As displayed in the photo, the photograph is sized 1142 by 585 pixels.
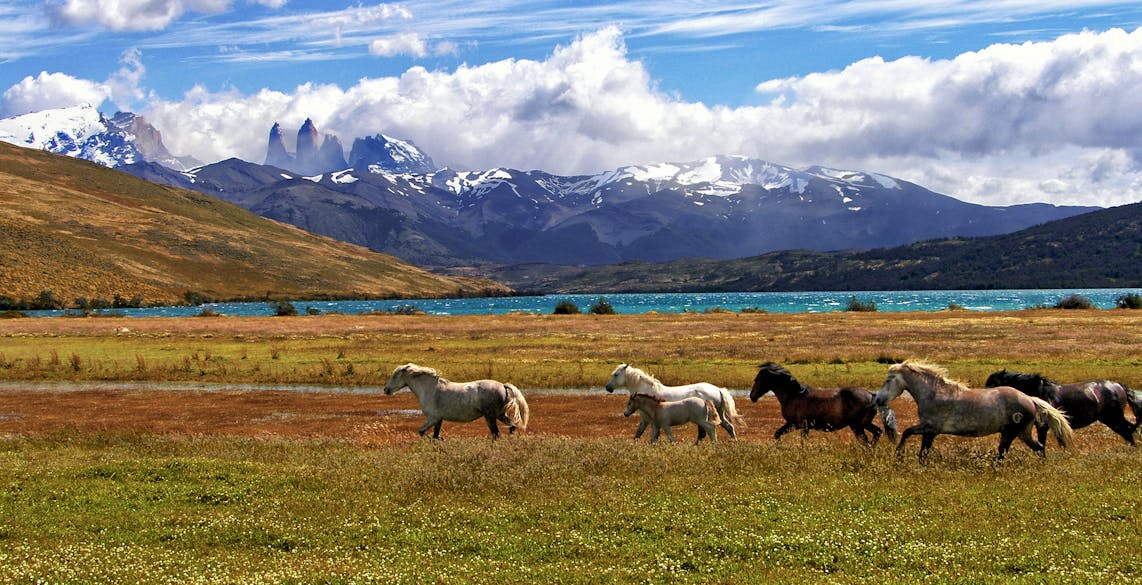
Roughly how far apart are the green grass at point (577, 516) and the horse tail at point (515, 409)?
2.94 meters

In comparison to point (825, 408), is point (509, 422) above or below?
below

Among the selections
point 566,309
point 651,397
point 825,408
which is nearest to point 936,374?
point 825,408

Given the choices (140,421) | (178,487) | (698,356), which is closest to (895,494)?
(178,487)

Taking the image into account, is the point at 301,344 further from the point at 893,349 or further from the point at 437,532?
the point at 437,532

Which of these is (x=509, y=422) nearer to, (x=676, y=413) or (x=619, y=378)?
(x=619, y=378)

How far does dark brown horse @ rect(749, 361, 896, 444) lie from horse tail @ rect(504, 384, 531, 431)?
20.9 feet

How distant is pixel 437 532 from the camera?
524 inches

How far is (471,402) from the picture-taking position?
75.6 feet

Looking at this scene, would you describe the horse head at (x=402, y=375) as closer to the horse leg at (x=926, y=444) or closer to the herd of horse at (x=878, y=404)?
the herd of horse at (x=878, y=404)

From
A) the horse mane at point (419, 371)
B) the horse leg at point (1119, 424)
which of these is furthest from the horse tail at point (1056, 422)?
the horse mane at point (419, 371)

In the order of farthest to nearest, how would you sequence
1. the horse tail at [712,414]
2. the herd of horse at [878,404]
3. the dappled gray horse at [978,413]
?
the horse tail at [712,414]
the herd of horse at [878,404]
the dappled gray horse at [978,413]

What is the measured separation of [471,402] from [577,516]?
31.4ft

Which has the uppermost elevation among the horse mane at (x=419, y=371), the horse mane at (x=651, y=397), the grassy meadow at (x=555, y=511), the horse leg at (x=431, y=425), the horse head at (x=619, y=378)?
the horse mane at (x=419, y=371)

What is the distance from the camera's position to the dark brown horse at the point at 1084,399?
20.2 metres
